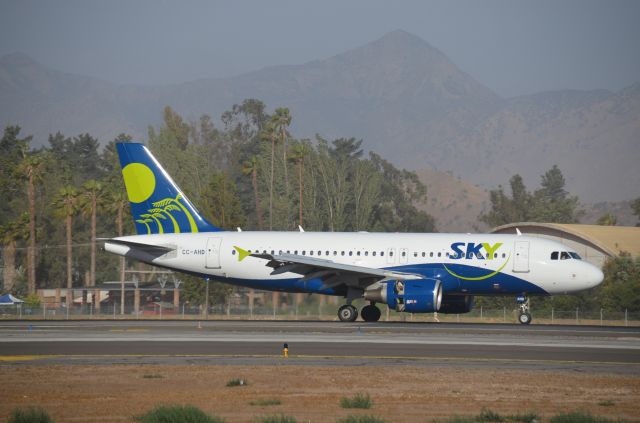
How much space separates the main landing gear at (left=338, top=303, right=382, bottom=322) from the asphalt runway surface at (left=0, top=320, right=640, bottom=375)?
2845mm

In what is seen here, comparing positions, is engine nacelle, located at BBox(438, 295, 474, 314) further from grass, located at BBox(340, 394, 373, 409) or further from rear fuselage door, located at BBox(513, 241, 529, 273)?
grass, located at BBox(340, 394, 373, 409)

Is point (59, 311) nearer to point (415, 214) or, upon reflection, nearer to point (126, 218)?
point (126, 218)

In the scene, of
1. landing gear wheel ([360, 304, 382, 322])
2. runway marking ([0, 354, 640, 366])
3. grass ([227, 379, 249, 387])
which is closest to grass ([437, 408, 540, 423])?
grass ([227, 379, 249, 387])

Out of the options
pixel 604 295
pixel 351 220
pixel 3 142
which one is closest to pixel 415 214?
pixel 351 220

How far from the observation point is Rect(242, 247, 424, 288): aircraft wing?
133ft

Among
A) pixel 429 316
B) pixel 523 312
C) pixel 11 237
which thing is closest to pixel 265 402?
pixel 523 312

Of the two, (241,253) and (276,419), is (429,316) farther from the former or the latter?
(276,419)

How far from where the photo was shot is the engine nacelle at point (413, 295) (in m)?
39.3

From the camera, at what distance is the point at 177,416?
55.1ft

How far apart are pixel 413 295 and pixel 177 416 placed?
76.9 ft

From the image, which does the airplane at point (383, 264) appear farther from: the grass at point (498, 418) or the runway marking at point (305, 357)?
the grass at point (498, 418)

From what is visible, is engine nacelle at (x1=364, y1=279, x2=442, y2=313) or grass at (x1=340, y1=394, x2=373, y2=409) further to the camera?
engine nacelle at (x1=364, y1=279, x2=442, y2=313)

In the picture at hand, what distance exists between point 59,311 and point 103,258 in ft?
184

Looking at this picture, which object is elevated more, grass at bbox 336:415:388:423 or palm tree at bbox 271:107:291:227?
palm tree at bbox 271:107:291:227
